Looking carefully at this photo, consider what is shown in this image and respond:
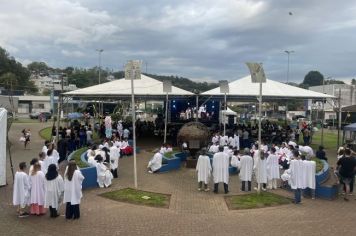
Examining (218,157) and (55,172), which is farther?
(218,157)

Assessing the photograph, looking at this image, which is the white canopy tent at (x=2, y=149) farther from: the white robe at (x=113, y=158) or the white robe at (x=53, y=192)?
the white robe at (x=53, y=192)

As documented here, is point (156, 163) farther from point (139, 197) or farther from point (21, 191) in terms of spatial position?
point (21, 191)

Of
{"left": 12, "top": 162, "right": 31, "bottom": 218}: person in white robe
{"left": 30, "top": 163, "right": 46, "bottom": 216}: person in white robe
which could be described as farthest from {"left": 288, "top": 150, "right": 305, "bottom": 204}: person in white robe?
{"left": 12, "top": 162, "right": 31, "bottom": 218}: person in white robe

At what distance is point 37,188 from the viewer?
37.1 ft

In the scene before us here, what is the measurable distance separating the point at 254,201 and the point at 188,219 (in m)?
2.94

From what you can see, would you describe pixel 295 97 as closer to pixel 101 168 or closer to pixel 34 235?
pixel 101 168

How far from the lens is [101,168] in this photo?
1534cm

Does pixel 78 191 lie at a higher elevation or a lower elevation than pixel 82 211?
higher

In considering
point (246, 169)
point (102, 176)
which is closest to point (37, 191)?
point (102, 176)

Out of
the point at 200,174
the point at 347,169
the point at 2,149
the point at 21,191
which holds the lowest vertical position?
the point at 200,174

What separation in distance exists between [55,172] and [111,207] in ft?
7.33

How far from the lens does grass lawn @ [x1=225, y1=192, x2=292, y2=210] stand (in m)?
13.1

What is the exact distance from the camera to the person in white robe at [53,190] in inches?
436

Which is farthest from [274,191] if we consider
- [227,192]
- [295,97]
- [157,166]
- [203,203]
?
A: [295,97]
